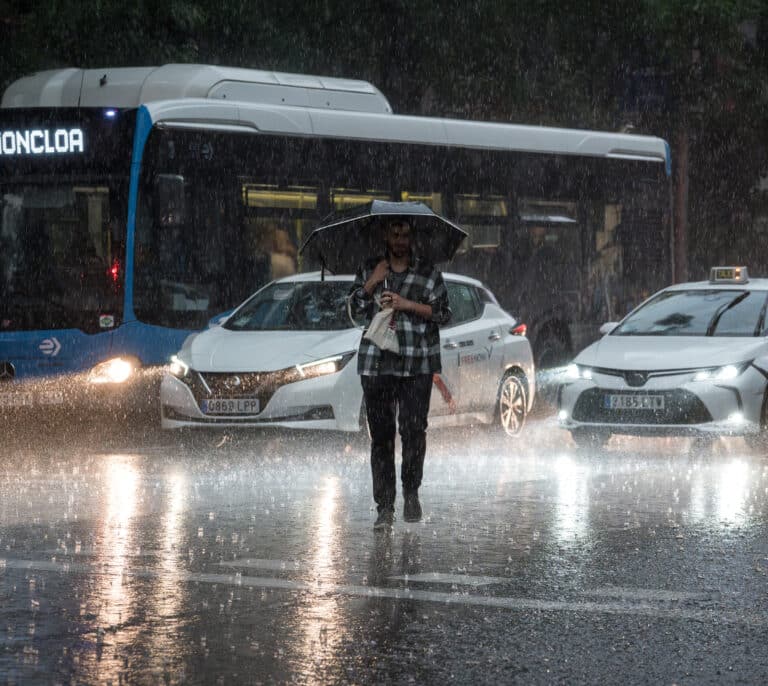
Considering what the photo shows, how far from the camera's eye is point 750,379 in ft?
46.4

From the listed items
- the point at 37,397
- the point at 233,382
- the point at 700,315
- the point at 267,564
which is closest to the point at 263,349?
the point at 233,382

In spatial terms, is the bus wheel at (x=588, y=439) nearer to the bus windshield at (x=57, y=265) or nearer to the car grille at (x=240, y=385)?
the car grille at (x=240, y=385)

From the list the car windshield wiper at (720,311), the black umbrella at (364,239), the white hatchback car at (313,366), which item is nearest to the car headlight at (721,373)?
the car windshield wiper at (720,311)

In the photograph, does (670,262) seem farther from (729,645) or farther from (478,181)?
(729,645)

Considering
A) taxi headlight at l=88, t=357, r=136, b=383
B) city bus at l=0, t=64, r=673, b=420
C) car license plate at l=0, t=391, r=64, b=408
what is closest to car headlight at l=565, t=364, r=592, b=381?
city bus at l=0, t=64, r=673, b=420

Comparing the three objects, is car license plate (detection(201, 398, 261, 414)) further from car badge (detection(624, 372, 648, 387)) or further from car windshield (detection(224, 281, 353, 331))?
car badge (detection(624, 372, 648, 387))

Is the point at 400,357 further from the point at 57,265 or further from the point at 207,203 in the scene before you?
the point at 207,203

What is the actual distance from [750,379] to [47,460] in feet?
19.0

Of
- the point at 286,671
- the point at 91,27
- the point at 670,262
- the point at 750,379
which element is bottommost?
the point at 286,671

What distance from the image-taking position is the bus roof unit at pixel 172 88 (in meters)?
18.1

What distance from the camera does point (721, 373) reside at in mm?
14117

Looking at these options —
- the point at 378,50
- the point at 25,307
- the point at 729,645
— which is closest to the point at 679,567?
the point at 729,645

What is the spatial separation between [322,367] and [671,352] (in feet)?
9.50

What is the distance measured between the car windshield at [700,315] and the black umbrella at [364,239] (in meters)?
4.96
